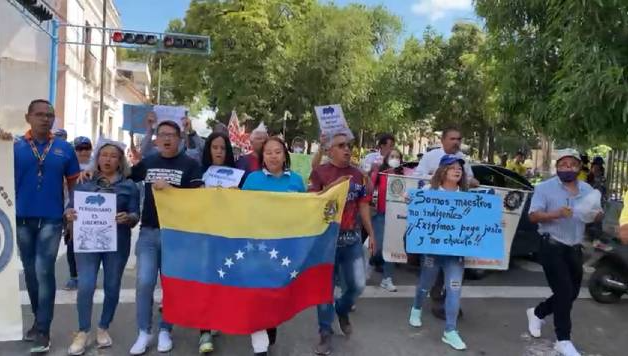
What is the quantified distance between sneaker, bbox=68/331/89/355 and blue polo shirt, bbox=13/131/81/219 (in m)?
0.92

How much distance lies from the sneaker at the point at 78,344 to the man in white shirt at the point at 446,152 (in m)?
3.73

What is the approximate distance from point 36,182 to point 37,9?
1494cm

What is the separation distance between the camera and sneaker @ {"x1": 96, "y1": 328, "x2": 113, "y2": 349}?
4715mm

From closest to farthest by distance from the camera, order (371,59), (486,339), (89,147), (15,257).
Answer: (15,257), (486,339), (89,147), (371,59)

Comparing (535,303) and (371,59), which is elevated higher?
(371,59)

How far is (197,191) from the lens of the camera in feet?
14.4

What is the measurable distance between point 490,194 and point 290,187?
6.36ft

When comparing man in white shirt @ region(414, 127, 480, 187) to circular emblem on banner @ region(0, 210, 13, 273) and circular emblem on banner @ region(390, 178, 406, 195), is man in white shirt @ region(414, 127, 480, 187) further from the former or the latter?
circular emblem on banner @ region(0, 210, 13, 273)

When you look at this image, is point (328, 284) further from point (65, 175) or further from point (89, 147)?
point (89, 147)

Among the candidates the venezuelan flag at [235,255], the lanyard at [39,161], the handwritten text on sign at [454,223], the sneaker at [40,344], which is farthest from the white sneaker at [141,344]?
the handwritten text on sign at [454,223]

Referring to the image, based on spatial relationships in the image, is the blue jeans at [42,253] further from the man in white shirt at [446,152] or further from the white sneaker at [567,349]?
the white sneaker at [567,349]

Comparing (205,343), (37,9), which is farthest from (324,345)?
(37,9)

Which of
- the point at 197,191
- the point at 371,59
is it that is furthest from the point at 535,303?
the point at 371,59

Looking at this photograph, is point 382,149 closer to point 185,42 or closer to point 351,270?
point 351,270
